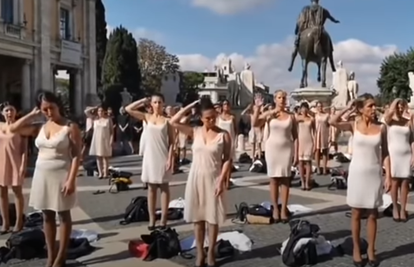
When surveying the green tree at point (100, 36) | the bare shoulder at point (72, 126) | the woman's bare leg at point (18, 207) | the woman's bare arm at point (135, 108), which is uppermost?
the green tree at point (100, 36)

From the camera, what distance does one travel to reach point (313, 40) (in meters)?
22.2

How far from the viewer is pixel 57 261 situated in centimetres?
674

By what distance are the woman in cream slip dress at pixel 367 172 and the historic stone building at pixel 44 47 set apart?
28134 millimetres

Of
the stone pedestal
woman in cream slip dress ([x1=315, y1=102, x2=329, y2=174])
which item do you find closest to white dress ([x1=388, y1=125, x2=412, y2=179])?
woman in cream slip dress ([x1=315, y1=102, x2=329, y2=174])

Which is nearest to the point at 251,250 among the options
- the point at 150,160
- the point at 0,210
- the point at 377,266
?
the point at 377,266

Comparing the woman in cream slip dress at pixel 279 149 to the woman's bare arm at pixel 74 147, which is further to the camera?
the woman in cream slip dress at pixel 279 149

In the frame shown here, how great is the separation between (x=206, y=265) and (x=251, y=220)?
252cm

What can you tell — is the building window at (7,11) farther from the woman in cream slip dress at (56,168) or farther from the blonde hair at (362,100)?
the blonde hair at (362,100)

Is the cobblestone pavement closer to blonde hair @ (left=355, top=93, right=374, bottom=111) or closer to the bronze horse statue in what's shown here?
blonde hair @ (left=355, top=93, right=374, bottom=111)

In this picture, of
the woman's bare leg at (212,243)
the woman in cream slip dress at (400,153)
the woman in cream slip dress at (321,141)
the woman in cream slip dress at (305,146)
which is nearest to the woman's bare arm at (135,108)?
the woman's bare leg at (212,243)

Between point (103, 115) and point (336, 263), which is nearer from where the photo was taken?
point (336, 263)

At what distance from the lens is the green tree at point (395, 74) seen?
6150 cm

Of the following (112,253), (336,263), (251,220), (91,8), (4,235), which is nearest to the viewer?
(336,263)

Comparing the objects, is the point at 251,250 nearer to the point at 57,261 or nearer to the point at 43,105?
the point at 57,261
